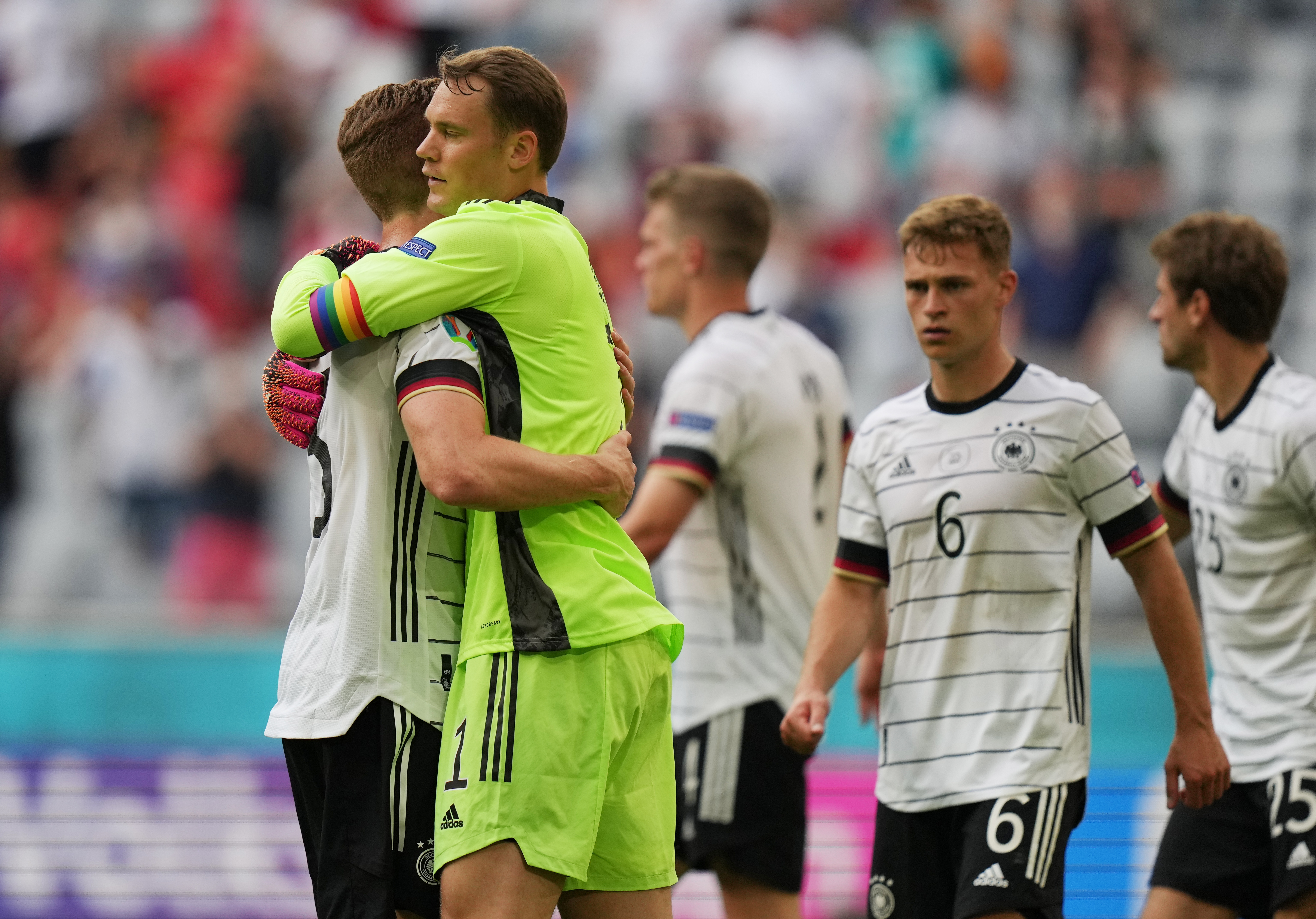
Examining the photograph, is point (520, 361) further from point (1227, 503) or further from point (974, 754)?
point (1227, 503)

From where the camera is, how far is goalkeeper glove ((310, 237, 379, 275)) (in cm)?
346

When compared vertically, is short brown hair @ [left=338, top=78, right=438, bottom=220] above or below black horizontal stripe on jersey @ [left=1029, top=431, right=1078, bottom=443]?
above

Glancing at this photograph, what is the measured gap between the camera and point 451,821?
3.17 m

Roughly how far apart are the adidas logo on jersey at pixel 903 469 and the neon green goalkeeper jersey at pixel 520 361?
1003 millimetres

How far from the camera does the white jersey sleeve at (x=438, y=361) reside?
3.18 m

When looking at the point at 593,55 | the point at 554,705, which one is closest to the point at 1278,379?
the point at 554,705

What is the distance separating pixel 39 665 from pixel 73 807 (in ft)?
2.83

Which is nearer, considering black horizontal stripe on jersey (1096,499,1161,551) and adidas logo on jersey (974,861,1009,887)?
adidas logo on jersey (974,861,1009,887)

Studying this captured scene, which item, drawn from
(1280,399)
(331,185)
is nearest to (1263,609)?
(1280,399)

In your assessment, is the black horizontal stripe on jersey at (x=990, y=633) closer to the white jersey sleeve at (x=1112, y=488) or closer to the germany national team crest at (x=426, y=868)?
the white jersey sleeve at (x=1112, y=488)

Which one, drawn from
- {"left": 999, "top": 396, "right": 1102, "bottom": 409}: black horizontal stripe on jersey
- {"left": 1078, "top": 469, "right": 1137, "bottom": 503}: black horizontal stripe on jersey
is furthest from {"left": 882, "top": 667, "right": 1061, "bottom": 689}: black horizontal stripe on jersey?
{"left": 999, "top": 396, "right": 1102, "bottom": 409}: black horizontal stripe on jersey

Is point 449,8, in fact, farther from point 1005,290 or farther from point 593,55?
point 1005,290

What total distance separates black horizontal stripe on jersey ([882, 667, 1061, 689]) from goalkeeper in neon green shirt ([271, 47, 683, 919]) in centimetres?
88

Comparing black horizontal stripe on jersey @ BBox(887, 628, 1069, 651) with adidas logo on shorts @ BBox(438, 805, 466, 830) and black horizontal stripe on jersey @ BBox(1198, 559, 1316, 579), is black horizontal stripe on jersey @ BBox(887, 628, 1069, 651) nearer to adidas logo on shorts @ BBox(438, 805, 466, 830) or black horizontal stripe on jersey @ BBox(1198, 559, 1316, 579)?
black horizontal stripe on jersey @ BBox(1198, 559, 1316, 579)
